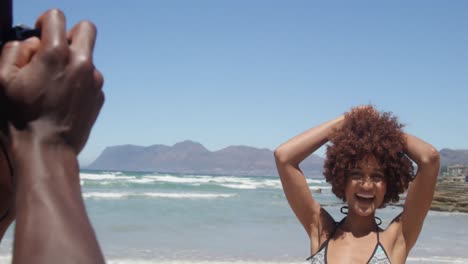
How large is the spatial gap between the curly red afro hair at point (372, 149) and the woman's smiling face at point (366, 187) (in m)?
0.02

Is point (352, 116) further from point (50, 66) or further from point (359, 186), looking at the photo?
point (50, 66)

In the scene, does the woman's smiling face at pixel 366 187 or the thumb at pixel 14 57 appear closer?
the thumb at pixel 14 57

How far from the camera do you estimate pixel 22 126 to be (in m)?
0.78

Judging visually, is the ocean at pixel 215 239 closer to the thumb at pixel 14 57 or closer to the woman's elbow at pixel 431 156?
the woman's elbow at pixel 431 156

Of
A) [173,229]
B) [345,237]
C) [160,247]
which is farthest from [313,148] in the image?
[173,229]

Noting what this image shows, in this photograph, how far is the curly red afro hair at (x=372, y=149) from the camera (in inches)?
102

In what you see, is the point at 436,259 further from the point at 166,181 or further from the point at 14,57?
the point at 166,181

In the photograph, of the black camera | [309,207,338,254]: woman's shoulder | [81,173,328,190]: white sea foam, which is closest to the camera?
the black camera

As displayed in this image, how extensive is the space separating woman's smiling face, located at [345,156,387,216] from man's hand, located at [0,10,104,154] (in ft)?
6.37

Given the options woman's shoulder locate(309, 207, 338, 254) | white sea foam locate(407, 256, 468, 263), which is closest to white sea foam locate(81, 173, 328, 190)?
white sea foam locate(407, 256, 468, 263)

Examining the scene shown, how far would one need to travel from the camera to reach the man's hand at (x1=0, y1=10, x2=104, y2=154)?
77 cm

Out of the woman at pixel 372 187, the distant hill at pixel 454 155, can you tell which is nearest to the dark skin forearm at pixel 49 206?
the woman at pixel 372 187

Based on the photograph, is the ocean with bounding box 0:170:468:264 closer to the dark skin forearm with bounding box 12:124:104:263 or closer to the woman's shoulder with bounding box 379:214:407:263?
the woman's shoulder with bounding box 379:214:407:263

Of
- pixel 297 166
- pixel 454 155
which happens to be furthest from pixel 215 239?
pixel 454 155
